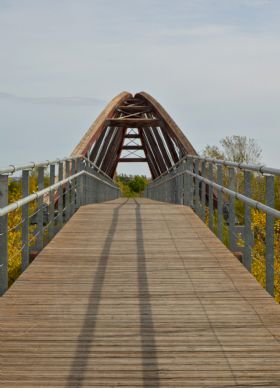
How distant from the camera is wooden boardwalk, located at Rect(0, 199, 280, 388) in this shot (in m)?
3.72

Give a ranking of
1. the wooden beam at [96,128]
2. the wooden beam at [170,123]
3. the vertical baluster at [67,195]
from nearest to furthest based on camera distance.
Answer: the vertical baluster at [67,195], the wooden beam at [96,128], the wooden beam at [170,123]

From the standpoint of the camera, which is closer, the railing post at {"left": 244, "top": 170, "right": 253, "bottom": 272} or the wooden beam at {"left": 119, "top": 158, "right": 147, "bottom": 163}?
the railing post at {"left": 244, "top": 170, "right": 253, "bottom": 272}

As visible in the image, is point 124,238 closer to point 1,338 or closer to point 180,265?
point 180,265

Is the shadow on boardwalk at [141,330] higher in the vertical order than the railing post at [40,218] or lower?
lower

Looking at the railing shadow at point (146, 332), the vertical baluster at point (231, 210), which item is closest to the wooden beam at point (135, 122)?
the vertical baluster at point (231, 210)

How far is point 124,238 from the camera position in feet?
28.3

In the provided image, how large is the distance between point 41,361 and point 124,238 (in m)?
4.79

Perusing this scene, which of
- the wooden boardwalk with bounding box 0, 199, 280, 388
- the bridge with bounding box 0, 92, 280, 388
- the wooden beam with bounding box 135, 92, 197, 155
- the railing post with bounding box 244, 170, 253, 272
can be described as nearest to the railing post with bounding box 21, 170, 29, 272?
the bridge with bounding box 0, 92, 280, 388

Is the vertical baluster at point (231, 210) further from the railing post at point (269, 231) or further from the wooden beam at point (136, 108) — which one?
the wooden beam at point (136, 108)

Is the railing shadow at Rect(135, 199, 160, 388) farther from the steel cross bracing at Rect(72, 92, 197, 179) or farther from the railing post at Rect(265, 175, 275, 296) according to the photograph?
the steel cross bracing at Rect(72, 92, 197, 179)

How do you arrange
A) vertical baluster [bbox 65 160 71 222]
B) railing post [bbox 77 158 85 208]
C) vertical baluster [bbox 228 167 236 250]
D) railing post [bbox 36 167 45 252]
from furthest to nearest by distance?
railing post [bbox 77 158 85 208] → vertical baluster [bbox 65 160 71 222] → railing post [bbox 36 167 45 252] → vertical baluster [bbox 228 167 236 250]

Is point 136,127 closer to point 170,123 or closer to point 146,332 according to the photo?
point 170,123

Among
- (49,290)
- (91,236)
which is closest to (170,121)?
(91,236)

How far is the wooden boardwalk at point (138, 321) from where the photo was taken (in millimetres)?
3721
